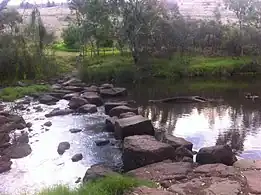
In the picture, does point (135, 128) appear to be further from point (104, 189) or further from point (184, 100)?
point (184, 100)

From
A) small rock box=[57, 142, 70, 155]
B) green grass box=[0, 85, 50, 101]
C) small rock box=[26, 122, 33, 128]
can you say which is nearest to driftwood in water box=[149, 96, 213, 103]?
green grass box=[0, 85, 50, 101]

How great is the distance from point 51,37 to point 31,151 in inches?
827

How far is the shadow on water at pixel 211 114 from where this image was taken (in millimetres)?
16297

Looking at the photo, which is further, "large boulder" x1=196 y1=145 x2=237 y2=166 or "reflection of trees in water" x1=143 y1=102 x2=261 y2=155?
"reflection of trees in water" x1=143 y1=102 x2=261 y2=155

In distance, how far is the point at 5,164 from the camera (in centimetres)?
1337

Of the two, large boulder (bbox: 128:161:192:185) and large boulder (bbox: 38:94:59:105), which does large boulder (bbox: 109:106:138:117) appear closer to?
large boulder (bbox: 38:94:59:105)

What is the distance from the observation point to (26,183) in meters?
12.0

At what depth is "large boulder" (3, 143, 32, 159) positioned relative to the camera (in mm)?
14455

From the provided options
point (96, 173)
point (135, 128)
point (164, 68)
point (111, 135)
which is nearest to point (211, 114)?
point (111, 135)

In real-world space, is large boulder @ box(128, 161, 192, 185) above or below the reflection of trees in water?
above

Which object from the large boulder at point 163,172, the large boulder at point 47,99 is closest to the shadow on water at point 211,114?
the large boulder at point 163,172

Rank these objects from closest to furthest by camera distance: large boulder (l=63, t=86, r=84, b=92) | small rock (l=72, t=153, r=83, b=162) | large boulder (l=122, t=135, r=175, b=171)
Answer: large boulder (l=122, t=135, r=175, b=171) → small rock (l=72, t=153, r=83, b=162) → large boulder (l=63, t=86, r=84, b=92)

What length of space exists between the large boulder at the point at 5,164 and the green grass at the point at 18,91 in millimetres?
11671

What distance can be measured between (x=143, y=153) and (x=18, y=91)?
55.0 ft
